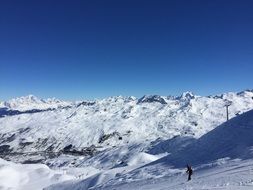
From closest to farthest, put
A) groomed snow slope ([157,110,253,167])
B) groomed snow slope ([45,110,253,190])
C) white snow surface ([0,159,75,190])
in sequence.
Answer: groomed snow slope ([45,110,253,190]) → groomed snow slope ([157,110,253,167]) → white snow surface ([0,159,75,190])

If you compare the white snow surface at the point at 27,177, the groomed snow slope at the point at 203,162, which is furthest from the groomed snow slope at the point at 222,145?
the white snow surface at the point at 27,177

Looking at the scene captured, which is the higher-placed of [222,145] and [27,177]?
[222,145]

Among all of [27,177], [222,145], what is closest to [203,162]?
[222,145]

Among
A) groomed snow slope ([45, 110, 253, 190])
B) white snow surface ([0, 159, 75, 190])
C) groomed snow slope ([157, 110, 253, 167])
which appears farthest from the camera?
white snow surface ([0, 159, 75, 190])

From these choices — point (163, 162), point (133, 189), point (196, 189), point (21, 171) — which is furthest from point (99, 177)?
point (21, 171)

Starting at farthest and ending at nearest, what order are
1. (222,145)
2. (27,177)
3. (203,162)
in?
(27,177)
(222,145)
(203,162)

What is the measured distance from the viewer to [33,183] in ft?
461

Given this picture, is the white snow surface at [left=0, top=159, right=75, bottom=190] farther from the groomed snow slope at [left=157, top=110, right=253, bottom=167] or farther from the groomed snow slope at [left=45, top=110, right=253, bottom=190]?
the groomed snow slope at [left=157, top=110, right=253, bottom=167]

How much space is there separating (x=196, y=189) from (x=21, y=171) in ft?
480

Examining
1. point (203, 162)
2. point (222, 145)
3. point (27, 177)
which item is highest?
point (222, 145)

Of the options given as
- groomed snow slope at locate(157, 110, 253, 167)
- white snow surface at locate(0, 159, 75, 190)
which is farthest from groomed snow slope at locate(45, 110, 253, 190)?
white snow surface at locate(0, 159, 75, 190)

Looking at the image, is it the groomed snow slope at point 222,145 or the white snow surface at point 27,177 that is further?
the white snow surface at point 27,177

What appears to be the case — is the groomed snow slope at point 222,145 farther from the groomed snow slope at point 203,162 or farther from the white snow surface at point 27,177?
the white snow surface at point 27,177

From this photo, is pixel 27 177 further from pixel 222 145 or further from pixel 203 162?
pixel 203 162
